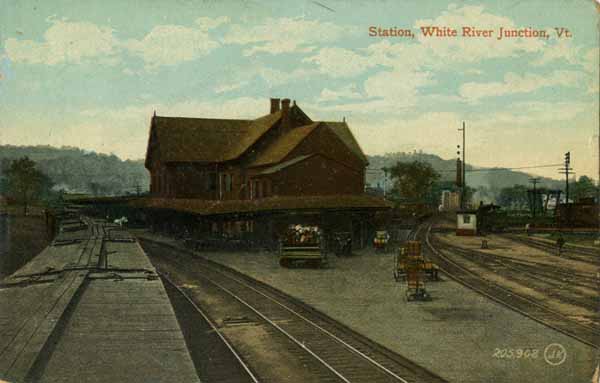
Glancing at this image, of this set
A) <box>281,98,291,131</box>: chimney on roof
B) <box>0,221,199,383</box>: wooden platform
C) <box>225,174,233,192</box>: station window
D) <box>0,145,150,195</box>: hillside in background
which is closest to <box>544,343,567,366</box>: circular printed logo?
<box>0,221,199,383</box>: wooden platform

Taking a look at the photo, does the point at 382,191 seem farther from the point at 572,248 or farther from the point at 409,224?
the point at 572,248

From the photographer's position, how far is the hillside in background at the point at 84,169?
39.1ft

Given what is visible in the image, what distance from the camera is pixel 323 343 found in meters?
12.4

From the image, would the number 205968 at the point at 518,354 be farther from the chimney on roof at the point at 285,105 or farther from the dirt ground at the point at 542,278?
the chimney on roof at the point at 285,105

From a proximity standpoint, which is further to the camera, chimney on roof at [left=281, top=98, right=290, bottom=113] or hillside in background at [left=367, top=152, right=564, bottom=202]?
hillside in background at [left=367, top=152, right=564, bottom=202]

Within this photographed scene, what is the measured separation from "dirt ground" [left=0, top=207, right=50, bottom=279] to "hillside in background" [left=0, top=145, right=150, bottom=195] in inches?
42.1

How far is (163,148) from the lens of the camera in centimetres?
1384

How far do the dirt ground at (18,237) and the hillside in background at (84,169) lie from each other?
1.07 m

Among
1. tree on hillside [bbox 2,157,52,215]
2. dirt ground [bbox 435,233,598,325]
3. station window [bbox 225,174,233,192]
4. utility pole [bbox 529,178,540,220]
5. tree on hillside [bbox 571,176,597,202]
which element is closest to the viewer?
tree on hillside [bbox 2,157,52,215]

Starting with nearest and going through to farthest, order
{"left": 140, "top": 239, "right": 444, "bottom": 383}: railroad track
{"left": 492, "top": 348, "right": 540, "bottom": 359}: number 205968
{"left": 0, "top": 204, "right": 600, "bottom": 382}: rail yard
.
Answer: {"left": 0, "top": 204, "right": 600, "bottom": 382}: rail yard < {"left": 140, "top": 239, "right": 444, "bottom": 383}: railroad track < {"left": 492, "top": 348, "right": 540, "bottom": 359}: number 205968

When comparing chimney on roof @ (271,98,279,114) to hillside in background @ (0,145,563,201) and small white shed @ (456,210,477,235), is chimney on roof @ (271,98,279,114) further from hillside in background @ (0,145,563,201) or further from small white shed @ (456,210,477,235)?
small white shed @ (456,210,477,235)

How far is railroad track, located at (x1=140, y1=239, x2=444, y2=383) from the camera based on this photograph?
10.5 metres

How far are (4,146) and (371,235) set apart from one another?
12.3 meters

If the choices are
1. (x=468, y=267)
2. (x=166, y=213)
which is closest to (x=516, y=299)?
(x=468, y=267)
